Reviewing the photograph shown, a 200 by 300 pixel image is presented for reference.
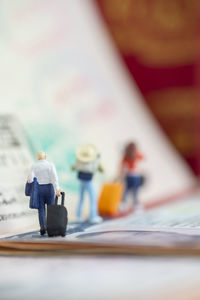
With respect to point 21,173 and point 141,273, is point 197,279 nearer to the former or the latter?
point 141,273

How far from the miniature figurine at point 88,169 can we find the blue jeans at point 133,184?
15 centimetres

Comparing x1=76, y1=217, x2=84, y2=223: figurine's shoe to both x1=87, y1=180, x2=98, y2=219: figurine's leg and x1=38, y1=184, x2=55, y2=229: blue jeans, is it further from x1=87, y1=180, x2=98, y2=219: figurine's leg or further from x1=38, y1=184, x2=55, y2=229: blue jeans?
x1=38, y1=184, x2=55, y2=229: blue jeans

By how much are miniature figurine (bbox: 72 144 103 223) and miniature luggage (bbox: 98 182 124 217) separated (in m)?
0.06

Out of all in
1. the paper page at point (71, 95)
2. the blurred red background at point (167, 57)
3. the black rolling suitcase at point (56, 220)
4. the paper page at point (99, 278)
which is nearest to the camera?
the paper page at point (99, 278)

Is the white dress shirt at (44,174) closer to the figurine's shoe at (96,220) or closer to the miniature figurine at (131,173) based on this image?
the figurine's shoe at (96,220)

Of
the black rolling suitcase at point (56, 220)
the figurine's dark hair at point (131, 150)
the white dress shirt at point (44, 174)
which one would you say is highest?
the figurine's dark hair at point (131, 150)

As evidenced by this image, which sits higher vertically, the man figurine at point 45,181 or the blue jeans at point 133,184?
the blue jeans at point 133,184

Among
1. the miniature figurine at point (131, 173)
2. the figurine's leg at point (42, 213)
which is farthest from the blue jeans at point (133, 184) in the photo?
the figurine's leg at point (42, 213)

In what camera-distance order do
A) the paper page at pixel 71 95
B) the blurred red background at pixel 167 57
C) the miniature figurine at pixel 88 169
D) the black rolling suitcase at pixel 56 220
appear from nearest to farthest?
the black rolling suitcase at pixel 56 220
the miniature figurine at pixel 88 169
the paper page at pixel 71 95
the blurred red background at pixel 167 57

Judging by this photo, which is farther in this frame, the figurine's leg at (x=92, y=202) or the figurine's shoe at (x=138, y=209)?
the figurine's shoe at (x=138, y=209)

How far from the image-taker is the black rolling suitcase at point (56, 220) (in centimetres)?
71

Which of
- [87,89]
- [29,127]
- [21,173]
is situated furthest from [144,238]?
[87,89]

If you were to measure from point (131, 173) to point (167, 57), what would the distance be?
2.73ft

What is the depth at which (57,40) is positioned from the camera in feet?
4.09
